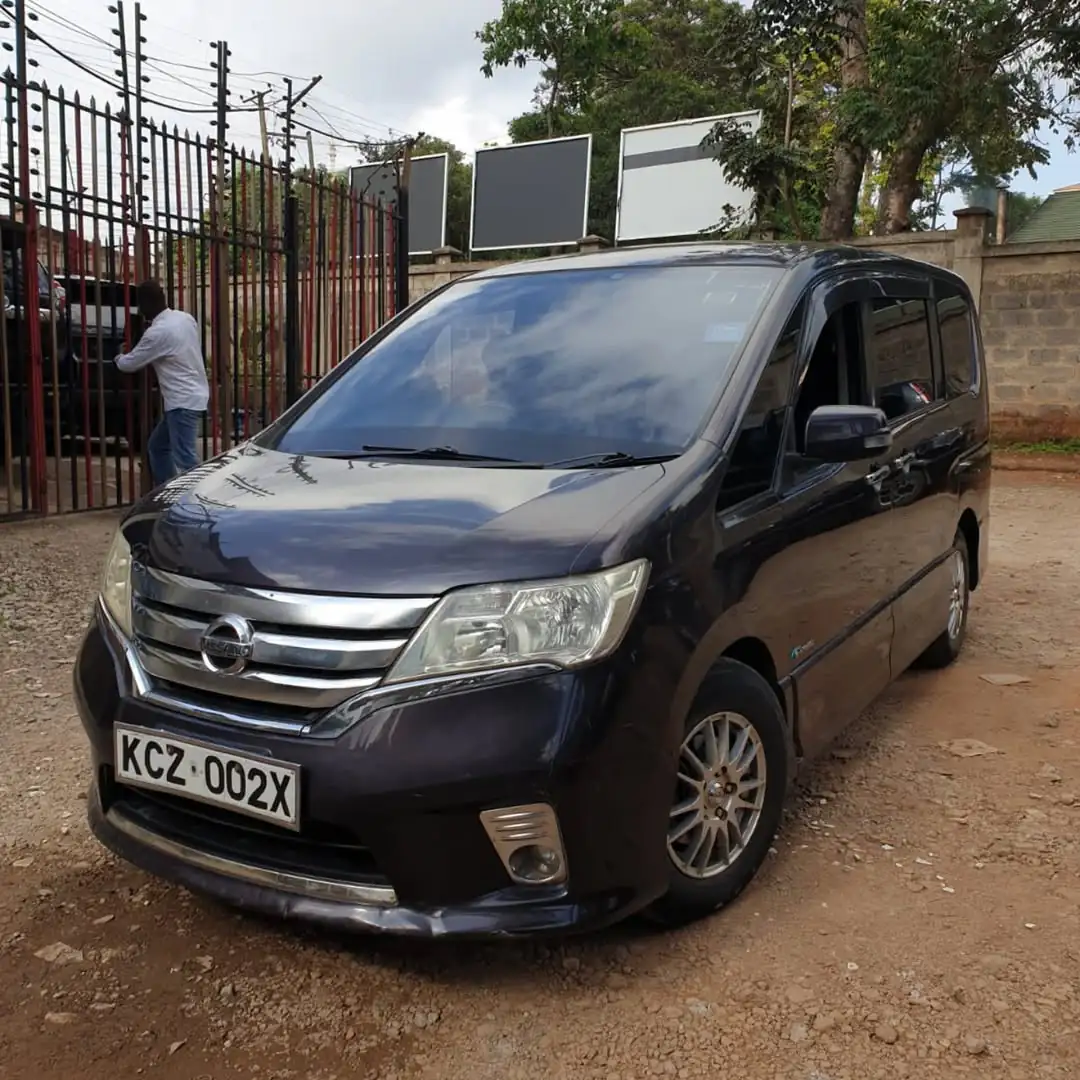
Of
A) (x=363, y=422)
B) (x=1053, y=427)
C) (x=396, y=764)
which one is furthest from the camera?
(x=1053, y=427)

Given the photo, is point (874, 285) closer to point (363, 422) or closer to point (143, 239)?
point (363, 422)

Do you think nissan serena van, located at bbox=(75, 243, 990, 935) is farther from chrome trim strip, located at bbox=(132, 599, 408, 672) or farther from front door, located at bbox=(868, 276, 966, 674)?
front door, located at bbox=(868, 276, 966, 674)

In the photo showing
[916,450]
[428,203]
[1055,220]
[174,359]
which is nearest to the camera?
[916,450]

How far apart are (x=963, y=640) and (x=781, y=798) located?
270 cm

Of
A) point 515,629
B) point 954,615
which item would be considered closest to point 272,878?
point 515,629

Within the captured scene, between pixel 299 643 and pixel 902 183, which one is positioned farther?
pixel 902 183

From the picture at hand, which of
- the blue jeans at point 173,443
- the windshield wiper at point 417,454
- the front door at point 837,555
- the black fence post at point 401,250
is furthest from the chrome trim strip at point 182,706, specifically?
the black fence post at point 401,250

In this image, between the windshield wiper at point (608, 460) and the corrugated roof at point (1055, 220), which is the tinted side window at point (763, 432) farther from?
the corrugated roof at point (1055, 220)

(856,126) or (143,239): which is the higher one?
(856,126)

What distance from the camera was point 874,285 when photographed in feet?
12.4

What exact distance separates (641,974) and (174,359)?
6014 mm

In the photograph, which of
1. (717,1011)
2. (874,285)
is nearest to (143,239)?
(874,285)

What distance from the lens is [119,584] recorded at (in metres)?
2.66

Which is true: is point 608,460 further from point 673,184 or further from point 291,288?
point 673,184
